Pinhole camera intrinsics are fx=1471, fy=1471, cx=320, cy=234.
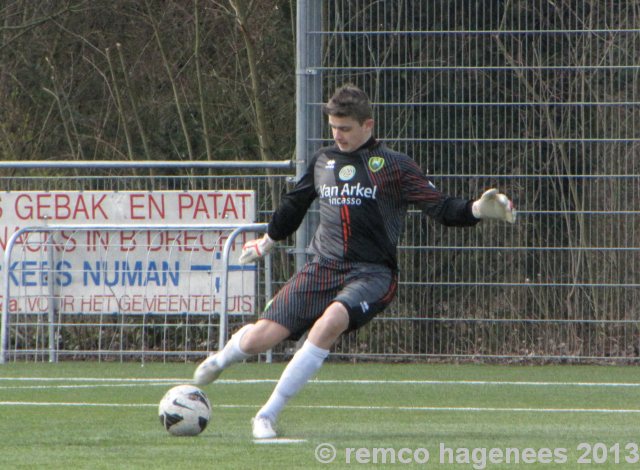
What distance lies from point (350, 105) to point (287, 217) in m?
0.81

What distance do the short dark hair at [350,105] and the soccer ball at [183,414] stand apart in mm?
1517

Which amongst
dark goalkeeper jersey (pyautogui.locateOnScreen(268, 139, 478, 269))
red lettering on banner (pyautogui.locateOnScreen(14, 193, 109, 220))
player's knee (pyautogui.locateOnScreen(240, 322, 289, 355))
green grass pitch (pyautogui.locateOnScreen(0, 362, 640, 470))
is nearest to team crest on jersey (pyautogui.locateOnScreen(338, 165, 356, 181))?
dark goalkeeper jersey (pyautogui.locateOnScreen(268, 139, 478, 269))

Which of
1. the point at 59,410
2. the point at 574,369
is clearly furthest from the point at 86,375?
the point at 574,369

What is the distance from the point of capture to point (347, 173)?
23.6 feet

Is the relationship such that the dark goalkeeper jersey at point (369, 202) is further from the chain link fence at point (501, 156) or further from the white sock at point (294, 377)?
the chain link fence at point (501, 156)

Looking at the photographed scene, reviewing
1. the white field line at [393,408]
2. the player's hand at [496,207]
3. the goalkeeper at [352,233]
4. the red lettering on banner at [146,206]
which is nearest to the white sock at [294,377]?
the goalkeeper at [352,233]

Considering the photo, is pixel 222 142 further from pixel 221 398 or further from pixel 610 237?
pixel 221 398

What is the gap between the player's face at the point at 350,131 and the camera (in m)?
7.12

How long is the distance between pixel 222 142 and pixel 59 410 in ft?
28.3

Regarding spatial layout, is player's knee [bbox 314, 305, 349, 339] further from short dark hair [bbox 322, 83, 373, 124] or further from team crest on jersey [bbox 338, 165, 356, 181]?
short dark hair [bbox 322, 83, 373, 124]

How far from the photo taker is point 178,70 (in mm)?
18125

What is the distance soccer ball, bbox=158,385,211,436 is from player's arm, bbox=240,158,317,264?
0.91 m

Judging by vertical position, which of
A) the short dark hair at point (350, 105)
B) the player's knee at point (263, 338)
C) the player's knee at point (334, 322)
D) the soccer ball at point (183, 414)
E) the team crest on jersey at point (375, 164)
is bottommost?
the soccer ball at point (183, 414)

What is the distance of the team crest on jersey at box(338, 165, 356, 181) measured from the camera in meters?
7.19
